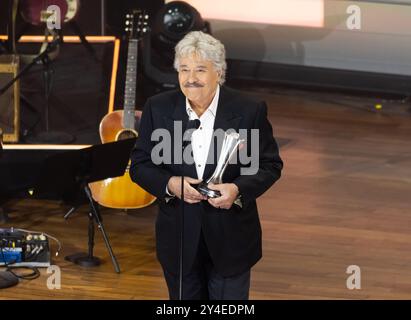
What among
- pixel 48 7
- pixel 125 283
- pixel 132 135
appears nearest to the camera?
pixel 125 283

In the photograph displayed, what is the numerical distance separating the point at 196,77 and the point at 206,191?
434 mm

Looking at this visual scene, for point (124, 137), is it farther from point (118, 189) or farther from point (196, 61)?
point (196, 61)

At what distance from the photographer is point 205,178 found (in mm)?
4168

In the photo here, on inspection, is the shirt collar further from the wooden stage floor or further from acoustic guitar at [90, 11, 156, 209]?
acoustic guitar at [90, 11, 156, 209]

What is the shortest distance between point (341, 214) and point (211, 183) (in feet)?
12.4

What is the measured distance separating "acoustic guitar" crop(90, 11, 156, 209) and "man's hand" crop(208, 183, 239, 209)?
3147 millimetres

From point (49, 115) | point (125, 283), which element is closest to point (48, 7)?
point (49, 115)

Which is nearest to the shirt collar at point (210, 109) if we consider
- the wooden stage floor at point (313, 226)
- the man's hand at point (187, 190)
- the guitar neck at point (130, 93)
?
the man's hand at point (187, 190)

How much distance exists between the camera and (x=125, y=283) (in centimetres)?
641

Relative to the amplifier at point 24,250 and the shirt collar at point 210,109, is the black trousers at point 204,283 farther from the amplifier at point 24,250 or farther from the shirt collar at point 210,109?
the amplifier at point 24,250

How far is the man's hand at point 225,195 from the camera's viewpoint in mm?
4059
